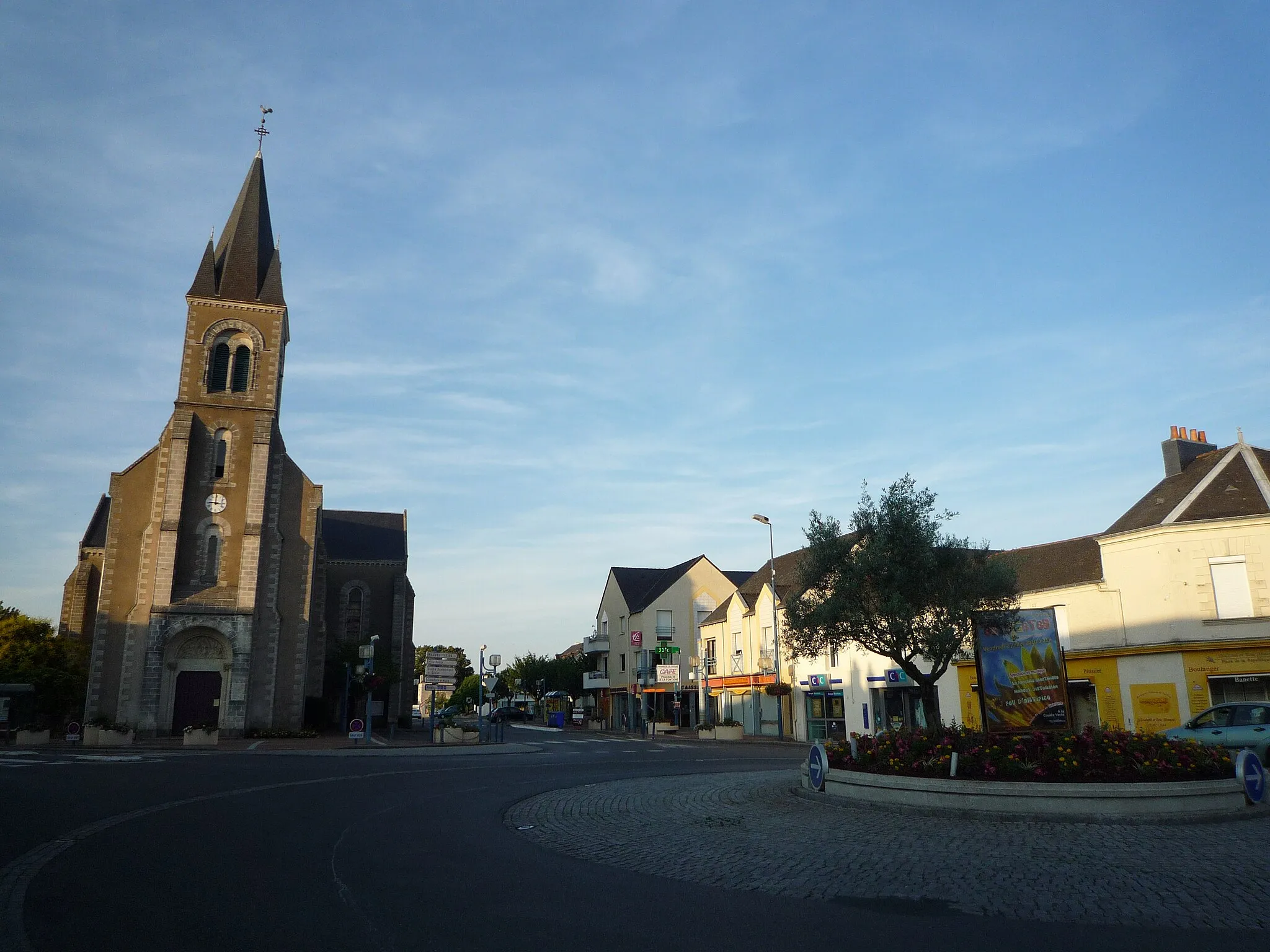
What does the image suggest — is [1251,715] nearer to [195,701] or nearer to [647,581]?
[195,701]

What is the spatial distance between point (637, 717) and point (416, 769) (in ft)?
127

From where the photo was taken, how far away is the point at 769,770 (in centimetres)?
2231

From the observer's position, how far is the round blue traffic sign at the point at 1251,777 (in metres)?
12.3

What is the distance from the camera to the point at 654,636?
60562 millimetres

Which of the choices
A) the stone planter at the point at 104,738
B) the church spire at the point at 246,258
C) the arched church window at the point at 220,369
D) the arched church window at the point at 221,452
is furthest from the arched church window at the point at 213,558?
the church spire at the point at 246,258

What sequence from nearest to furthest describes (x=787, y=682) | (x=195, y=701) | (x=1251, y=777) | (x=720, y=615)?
(x=1251, y=777) < (x=195, y=701) < (x=787, y=682) < (x=720, y=615)

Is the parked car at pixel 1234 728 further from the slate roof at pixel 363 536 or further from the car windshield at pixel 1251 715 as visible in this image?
the slate roof at pixel 363 536

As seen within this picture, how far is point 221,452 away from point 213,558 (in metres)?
5.14

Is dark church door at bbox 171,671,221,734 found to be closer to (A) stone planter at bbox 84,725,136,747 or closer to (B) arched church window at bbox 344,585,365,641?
(A) stone planter at bbox 84,725,136,747

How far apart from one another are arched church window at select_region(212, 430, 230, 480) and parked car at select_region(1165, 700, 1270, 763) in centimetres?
3898

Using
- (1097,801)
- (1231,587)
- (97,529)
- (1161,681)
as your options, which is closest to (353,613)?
(97,529)

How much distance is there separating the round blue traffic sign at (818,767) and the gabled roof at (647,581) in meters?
46.2

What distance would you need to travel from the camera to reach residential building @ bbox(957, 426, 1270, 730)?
2548 cm

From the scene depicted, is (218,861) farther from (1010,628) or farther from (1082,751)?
(1010,628)
